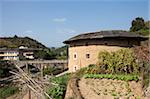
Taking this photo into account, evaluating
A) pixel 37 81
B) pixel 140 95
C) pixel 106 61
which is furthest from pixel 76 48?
pixel 37 81

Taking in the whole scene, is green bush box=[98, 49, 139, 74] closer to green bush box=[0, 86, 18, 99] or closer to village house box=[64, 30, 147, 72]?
village house box=[64, 30, 147, 72]

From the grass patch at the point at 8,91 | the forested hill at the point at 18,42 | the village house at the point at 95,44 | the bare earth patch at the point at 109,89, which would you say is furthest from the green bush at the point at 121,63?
the forested hill at the point at 18,42

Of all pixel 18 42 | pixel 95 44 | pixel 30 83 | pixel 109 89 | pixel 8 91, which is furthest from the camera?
pixel 18 42

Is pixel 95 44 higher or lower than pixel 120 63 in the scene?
higher

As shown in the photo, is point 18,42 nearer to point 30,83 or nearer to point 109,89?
point 109,89

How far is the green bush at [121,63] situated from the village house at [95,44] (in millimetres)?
3401

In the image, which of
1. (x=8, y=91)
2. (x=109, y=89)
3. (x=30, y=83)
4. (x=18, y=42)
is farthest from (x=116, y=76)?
(x=18, y=42)

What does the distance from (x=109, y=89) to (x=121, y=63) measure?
1.78 metres

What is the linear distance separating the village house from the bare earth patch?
450 cm

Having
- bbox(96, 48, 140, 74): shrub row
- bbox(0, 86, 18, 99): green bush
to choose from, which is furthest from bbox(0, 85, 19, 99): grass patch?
bbox(96, 48, 140, 74): shrub row

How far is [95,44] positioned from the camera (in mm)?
21969

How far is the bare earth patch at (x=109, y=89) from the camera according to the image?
15527 mm

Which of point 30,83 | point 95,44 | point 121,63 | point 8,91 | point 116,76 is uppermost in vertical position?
point 95,44

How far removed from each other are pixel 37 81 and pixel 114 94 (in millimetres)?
5685
